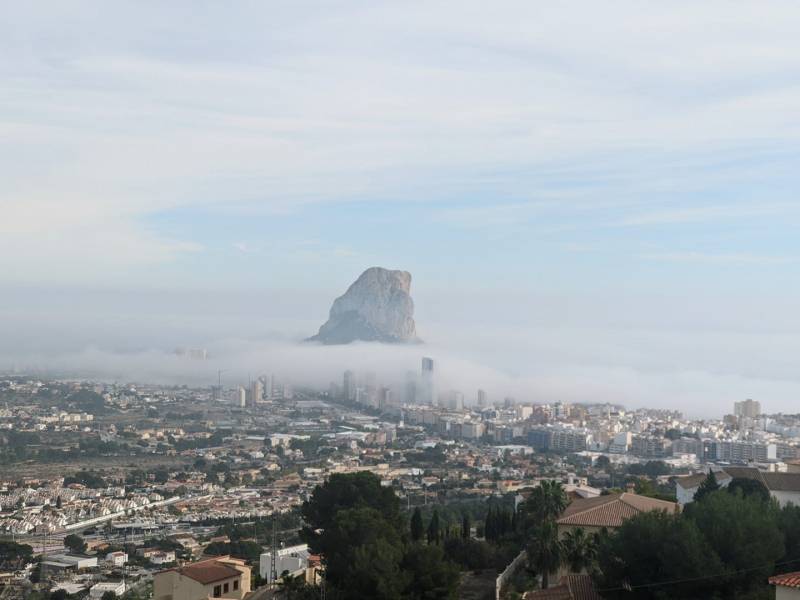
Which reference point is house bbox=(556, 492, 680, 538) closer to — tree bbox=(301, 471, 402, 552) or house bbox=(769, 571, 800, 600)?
tree bbox=(301, 471, 402, 552)

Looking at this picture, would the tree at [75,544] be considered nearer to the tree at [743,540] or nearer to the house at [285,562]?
the house at [285,562]

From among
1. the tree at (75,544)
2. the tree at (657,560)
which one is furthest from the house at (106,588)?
the tree at (657,560)

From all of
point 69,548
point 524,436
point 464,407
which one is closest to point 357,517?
point 69,548

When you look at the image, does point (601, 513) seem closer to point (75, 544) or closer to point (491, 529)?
point (491, 529)

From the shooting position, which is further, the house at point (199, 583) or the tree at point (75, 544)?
the tree at point (75, 544)

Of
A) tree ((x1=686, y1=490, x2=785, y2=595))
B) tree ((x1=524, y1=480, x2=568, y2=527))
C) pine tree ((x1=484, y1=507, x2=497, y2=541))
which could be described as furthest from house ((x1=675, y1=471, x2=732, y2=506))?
tree ((x1=686, y1=490, x2=785, y2=595))

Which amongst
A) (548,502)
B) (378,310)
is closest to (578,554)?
(548,502)
